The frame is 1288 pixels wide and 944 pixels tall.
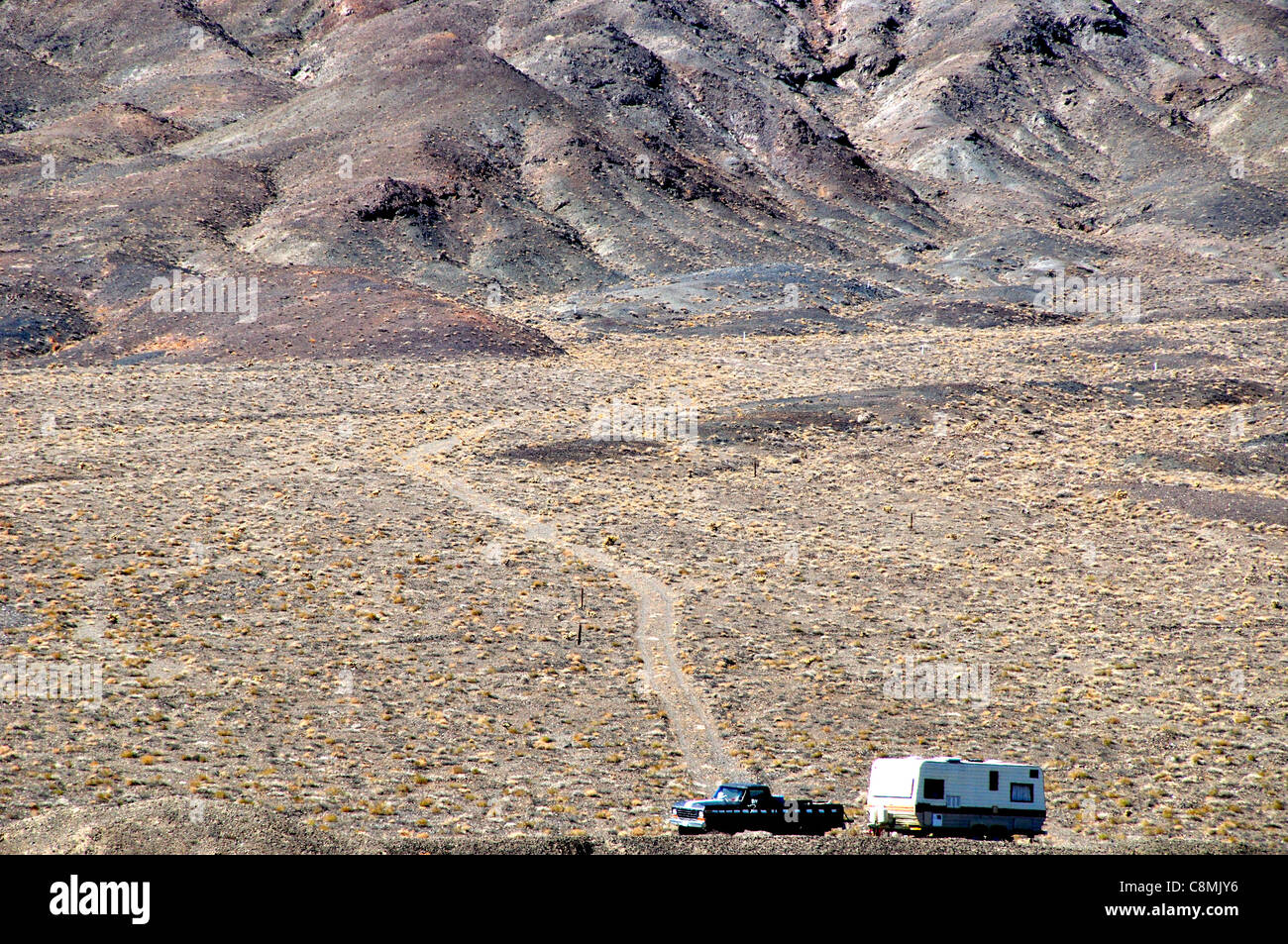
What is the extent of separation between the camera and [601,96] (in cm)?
10350

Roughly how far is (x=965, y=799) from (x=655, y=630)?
32.5ft

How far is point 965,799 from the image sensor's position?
15.1 meters

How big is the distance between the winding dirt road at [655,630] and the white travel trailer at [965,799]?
3001 millimetres

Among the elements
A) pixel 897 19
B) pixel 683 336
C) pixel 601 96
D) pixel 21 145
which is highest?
pixel 897 19

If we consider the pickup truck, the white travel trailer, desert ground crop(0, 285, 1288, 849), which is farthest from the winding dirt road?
the white travel trailer

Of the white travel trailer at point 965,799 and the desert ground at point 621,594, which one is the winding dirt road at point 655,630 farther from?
the white travel trailer at point 965,799

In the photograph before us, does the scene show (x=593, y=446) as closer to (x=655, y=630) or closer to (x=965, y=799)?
(x=655, y=630)

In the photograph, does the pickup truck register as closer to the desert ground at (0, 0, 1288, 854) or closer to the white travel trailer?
the desert ground at (0, 0, 1288, 854)

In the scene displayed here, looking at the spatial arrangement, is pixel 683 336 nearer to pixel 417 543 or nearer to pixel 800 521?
pixel 800 521

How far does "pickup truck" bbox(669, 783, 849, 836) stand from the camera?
47.6 feet

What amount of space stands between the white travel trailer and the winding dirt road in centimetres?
300
